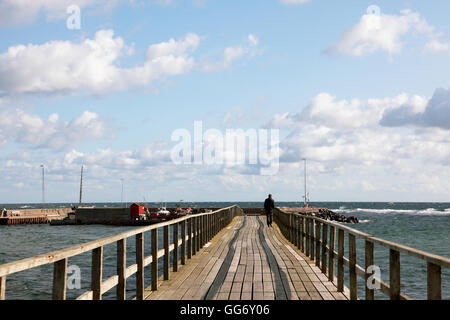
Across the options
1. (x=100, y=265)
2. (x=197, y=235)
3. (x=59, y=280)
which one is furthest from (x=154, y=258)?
(x=197, y=235)

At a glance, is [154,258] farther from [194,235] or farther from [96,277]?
[194,235]

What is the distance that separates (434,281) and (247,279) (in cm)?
602

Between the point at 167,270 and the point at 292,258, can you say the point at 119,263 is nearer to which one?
the point at 167,270

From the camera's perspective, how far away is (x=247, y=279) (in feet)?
32.8

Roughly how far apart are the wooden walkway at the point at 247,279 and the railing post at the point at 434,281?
3964 mm

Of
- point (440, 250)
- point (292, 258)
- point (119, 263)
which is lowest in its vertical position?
point (440, 250)

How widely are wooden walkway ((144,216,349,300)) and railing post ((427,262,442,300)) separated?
3.96 m

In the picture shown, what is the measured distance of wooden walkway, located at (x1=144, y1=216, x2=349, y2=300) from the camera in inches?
331

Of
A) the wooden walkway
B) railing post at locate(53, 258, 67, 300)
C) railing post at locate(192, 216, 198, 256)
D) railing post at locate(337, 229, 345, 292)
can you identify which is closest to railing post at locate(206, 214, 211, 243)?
the wooden walkway

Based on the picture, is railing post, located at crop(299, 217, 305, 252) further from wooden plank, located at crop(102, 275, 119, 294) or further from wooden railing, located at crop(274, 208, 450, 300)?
wooden plank, located at crop(102, 275, 119, 294)
